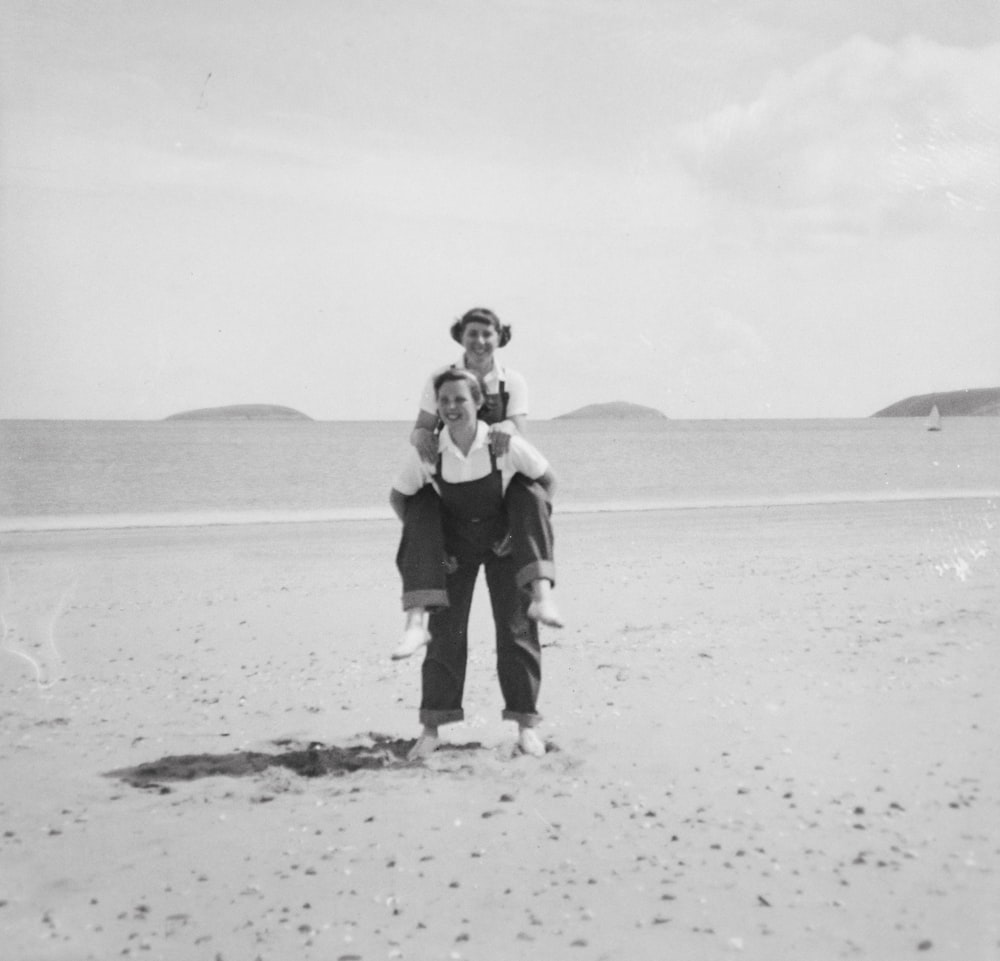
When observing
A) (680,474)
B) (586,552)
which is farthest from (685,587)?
(680,474)

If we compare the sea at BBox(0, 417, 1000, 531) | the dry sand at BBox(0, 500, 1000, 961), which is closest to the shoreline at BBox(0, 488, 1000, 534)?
the sea at BBox(0, 417, 1000, 531)

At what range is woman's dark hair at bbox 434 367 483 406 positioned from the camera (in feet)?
13.2

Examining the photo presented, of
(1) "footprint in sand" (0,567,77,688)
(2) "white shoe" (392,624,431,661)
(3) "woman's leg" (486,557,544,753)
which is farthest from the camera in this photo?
(1) "footprint in sand" (0,567,77,688)

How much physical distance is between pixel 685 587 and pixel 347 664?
2.88m

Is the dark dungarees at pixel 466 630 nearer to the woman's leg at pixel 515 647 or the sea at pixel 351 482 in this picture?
the woman's leg at pixel 515 647

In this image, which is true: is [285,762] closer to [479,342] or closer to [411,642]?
[411,642]

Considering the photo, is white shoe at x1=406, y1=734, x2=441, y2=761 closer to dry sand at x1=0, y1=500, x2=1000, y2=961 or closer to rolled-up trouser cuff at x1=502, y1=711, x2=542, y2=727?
dry sand at x1=0, y1=500, x2=1000, y2=961

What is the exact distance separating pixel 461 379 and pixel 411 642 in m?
0.95

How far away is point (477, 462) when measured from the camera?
4125mm

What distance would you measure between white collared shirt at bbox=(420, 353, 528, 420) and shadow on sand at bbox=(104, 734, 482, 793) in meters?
1.33

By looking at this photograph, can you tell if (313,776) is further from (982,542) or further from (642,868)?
(982,542)

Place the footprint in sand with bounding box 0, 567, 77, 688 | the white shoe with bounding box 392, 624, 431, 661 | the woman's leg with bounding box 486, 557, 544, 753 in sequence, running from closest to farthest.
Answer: the white shoe with bounding box 392, 624, 431, 661, the woman's leg with bounding box 486, 557, 544, 753, the footprint in sand with bounding box 0, 567, 77, 688

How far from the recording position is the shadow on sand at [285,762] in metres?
4.19

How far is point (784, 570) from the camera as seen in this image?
858cm
